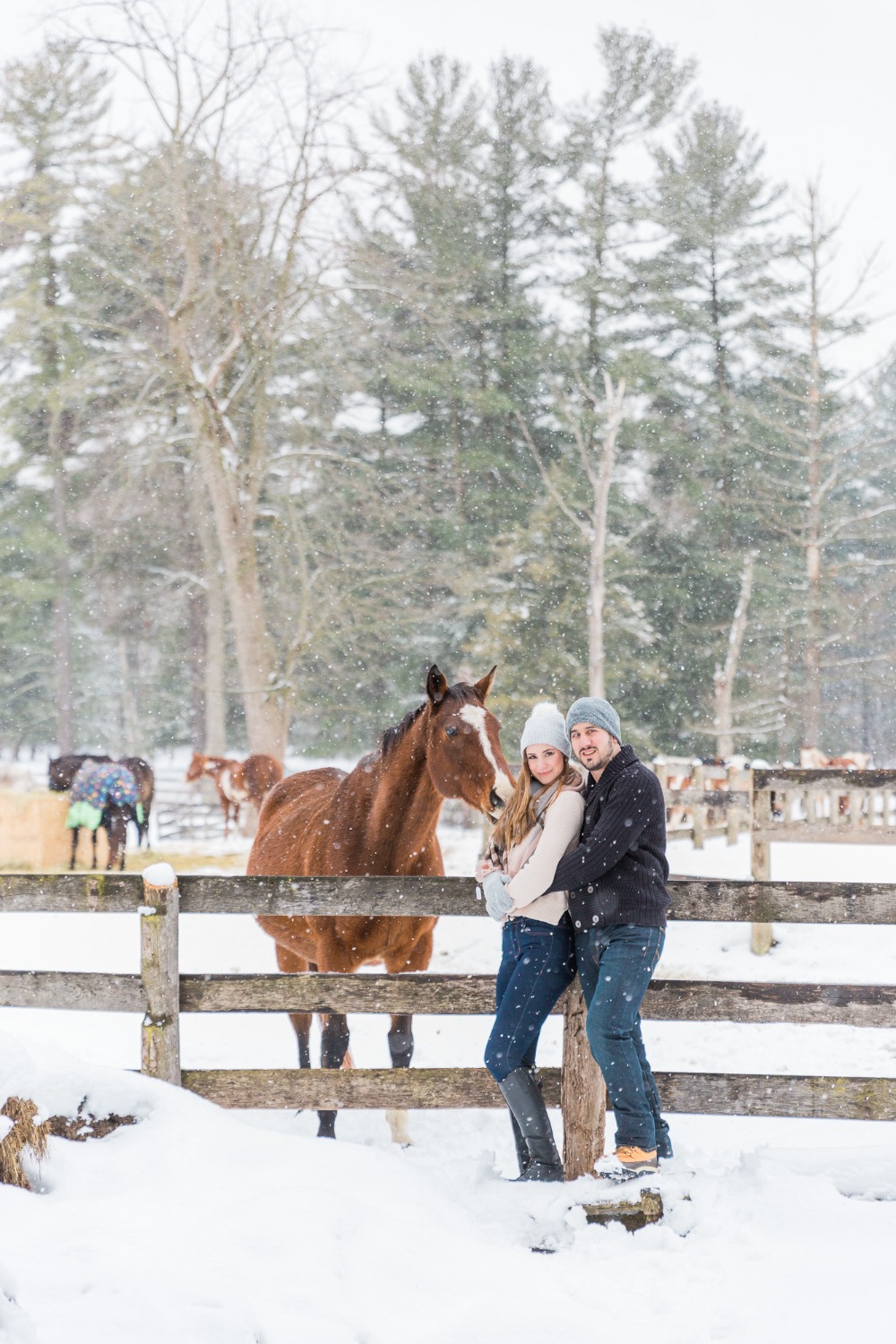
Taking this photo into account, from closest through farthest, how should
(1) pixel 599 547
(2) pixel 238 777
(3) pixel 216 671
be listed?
1. (2) pixel 238 777
2. (1) pixel 599 547
3. (3) pixel 216 671

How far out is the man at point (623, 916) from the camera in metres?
3.71

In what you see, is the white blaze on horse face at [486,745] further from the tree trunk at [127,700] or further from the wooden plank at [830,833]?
the tree trunk at [127,700]

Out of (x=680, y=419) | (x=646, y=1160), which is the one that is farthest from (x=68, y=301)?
(x=646, y=1160)

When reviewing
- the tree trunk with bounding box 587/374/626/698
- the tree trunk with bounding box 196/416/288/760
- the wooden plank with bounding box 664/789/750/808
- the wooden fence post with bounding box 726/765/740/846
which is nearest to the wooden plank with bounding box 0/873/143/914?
the wooden plank with bounding box 664/789/750/808

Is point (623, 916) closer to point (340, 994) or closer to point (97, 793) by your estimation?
point (340, 994)

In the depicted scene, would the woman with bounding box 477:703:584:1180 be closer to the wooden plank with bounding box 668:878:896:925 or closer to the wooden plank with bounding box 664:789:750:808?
the wooden plank with bounding box 668:878:896:925

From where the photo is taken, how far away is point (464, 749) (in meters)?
4.89

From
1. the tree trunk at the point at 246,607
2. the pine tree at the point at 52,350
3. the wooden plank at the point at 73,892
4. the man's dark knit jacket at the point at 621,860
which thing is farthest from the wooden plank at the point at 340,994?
the pine tree at the point at 52,350

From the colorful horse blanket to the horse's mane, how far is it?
10.1m

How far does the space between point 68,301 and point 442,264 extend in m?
12.1

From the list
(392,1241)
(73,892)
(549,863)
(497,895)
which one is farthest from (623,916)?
(73,892)

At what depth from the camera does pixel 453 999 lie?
445 centimetres

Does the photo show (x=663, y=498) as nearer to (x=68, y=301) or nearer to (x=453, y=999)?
(x=68, y=301)

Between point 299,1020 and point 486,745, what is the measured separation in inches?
94.0
